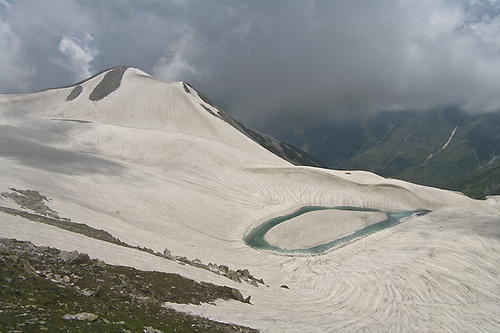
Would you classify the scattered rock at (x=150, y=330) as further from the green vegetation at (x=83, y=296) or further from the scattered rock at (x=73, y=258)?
the scattered rock at (x=73, y=258)

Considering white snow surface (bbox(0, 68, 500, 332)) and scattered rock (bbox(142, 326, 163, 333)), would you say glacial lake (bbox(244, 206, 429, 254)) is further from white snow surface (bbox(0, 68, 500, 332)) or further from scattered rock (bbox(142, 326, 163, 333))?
scattered rock (bbox(142, 326, 163, 333))

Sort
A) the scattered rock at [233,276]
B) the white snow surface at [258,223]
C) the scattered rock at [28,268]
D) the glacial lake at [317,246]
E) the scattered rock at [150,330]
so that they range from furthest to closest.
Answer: the glacial lake at [317,246], the scattered rock at [233,276], the white snow surface at [258,223], the scattered rock at [28,268], the scattered rock at [150,330]

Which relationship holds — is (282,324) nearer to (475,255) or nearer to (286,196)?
(475,255)

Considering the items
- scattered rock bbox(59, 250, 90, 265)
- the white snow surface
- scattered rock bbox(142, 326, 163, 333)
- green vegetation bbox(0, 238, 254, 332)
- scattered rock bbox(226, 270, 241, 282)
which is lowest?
scattered rock bbox(142, 326, 163, 333)

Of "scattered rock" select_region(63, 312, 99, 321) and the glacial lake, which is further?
the glacial lake

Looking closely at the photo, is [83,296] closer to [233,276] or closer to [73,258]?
[73,258]

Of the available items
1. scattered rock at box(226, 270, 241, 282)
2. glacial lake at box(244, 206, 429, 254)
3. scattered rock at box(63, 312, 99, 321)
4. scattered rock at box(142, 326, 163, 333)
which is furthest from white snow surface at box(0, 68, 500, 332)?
scattered rock at box(63, 312, 99, 321)

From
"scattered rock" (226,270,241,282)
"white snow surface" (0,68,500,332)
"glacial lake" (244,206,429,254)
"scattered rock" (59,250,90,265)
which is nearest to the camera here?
"scattered rock" (59,250,90,265)

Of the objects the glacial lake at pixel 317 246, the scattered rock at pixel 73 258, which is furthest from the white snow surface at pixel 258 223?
the scattered rock at pixel 73 258
